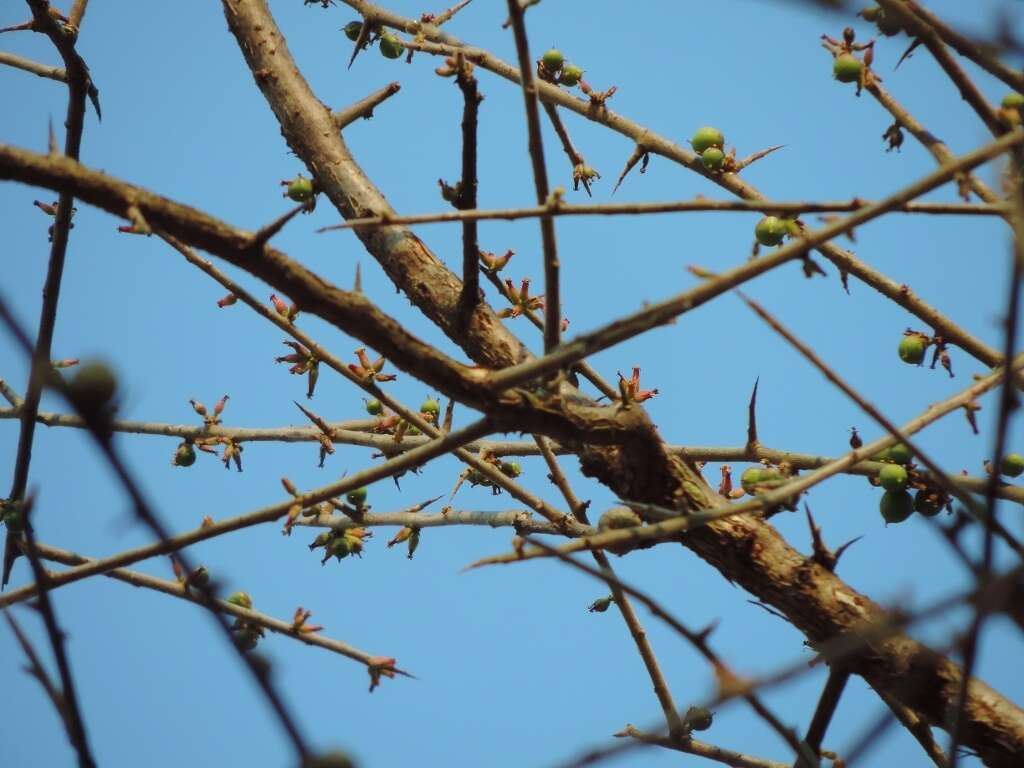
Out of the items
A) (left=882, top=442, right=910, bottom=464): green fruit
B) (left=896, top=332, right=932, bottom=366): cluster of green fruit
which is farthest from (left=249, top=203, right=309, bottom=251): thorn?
(left=896, top=332, right=932, bottom=366): cluster of green fruit

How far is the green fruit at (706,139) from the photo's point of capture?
4.41 meters

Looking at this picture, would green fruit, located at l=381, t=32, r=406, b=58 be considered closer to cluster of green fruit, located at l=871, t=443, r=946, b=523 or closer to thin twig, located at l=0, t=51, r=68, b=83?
thin twig, located at l=0, t=51, r=68, b=83

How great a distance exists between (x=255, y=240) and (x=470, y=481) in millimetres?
2566

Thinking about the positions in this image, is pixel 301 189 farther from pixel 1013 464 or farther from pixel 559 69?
pixel 1013 464

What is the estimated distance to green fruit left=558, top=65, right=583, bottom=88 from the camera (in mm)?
5105

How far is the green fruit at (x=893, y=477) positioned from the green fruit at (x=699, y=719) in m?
1.07

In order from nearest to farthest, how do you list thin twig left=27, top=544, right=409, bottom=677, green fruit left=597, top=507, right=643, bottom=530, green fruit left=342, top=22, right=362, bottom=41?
green fruit left=597, top=507, right=643, bottom=530, thin twig left=27, top=544, right=409, bottom=677, green fruit left=342, top=22, right=362, bottom=41

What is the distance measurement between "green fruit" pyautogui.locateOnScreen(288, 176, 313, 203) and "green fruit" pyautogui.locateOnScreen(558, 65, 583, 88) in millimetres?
1635

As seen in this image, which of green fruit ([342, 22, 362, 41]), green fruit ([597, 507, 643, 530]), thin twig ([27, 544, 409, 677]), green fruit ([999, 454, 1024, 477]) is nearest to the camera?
green fruit ([597, 507, 643, 530])

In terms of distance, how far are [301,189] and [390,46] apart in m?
1.39

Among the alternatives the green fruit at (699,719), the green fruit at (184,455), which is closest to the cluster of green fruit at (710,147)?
the green fruit at (699,719)

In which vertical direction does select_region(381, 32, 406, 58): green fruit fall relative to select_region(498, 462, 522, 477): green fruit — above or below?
above

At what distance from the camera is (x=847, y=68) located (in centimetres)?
407

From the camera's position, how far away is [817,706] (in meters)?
2.40
